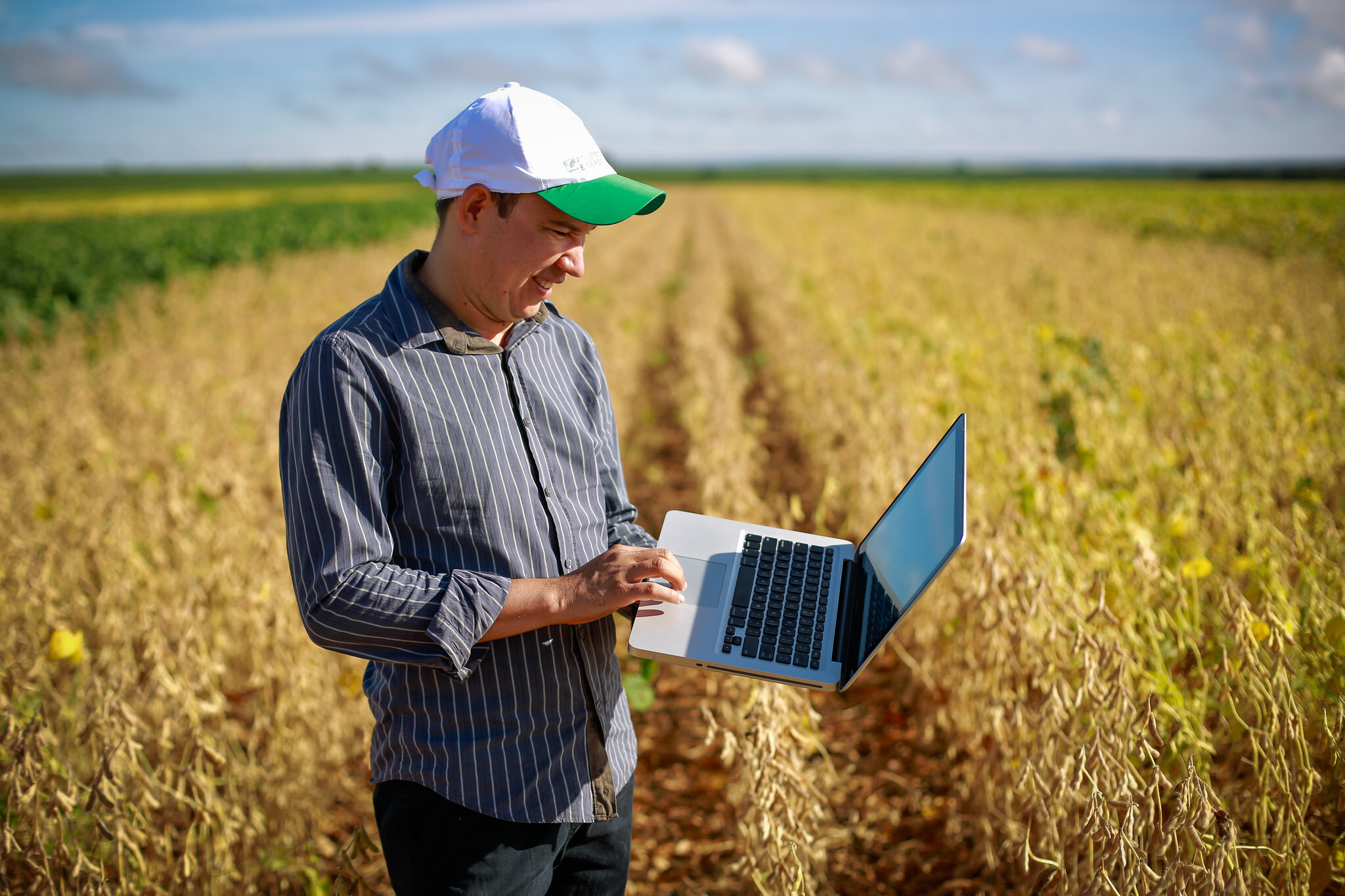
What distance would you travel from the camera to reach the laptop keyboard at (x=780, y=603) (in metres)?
1.42

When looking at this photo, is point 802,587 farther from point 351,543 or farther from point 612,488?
point 351,543

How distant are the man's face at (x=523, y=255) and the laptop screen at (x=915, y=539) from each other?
733 mm

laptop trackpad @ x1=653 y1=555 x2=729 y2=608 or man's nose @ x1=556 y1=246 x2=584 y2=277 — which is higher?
man's nose @ x1=556 y1=246 x2=584 y2=277

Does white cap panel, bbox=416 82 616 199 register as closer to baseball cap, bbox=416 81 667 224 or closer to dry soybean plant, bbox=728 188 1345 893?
baseball cap, bbox=416 81 667 224

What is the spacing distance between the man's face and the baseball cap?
38 millimetres

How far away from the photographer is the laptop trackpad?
1.50 m

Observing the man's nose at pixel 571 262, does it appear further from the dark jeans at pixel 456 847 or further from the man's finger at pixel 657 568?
the dark jeans at pixel 456 847

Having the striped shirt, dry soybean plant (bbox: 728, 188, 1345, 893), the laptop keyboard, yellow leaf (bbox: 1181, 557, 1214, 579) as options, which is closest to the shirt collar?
the striped shirt

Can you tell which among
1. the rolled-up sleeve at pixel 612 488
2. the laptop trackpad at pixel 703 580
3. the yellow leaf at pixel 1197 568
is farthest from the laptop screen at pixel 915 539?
the yellow leaf at pixel 1197 568

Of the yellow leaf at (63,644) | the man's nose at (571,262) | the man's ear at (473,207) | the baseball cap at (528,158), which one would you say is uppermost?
the baseball cap at (528,158)

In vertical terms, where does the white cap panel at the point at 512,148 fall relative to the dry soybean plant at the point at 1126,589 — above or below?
above

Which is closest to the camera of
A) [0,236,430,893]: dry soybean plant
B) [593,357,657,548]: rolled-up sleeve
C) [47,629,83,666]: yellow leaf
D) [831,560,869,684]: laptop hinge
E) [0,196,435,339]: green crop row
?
[831,560,869,684]: laptop hinge

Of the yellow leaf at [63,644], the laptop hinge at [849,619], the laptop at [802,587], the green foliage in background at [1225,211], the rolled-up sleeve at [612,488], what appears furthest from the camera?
the green foliage in background at [1225,211]

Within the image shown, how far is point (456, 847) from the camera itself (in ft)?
4.21
